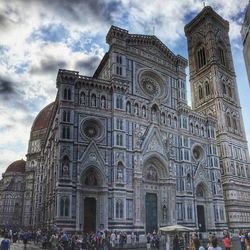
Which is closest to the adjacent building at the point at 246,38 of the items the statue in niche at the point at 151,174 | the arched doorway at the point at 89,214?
the arched doorway at the point at 89,214

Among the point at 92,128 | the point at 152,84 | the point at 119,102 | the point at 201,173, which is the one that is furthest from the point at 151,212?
the point at 152,84

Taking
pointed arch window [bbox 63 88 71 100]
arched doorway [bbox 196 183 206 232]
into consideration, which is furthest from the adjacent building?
arched doorway [bbox 196 183 206 232]

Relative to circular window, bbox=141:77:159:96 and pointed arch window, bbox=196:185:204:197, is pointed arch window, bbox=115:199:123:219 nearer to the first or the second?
pointed arch window, bbox=196:185:204:197

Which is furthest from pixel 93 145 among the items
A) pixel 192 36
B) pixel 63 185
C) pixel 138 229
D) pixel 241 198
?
pixel 192 36

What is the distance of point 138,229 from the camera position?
1291 inches

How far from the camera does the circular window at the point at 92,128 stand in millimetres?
34000

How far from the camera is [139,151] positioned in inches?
1409

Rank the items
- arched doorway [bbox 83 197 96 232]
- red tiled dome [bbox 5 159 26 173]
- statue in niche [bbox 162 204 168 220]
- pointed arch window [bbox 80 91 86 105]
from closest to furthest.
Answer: arched doorway [bbox 83 197 96 232] < pointed arch window [bbox 80 91 86 105] < statue in niche [bbox 162 204 168 220] < red tiled dome [bbox 5 159 26 173]

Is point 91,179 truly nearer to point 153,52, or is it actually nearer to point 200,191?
point 200,191

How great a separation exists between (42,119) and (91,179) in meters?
41.6

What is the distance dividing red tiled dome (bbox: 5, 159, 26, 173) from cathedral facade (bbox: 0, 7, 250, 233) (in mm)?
31266

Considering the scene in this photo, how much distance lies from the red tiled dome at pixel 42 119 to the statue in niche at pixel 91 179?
3855cm

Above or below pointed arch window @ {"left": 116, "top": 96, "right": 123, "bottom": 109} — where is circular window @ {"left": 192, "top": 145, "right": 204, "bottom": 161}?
below

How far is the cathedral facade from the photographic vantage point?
31.8 m
